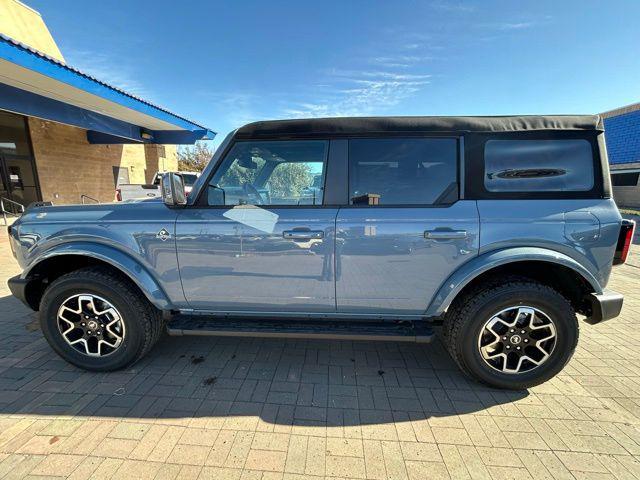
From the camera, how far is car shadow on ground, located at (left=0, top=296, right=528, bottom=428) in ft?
7.24

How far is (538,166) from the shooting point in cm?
227

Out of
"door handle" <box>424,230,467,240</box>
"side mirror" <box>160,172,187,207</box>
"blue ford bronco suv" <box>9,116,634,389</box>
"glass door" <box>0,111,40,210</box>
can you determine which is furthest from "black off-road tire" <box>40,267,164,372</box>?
"glass door" <box>0,111,40,210</box>

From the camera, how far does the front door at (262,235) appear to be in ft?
7.70

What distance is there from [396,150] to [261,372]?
2210 millimetres

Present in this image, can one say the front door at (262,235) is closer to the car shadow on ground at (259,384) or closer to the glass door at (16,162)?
the car shadow on ground at (259,384)

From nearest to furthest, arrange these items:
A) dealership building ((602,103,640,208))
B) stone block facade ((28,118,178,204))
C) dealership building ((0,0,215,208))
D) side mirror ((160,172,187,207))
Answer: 1. side mirror ((160,172,187,207))
2. dealership building ((0,0,215,208))
3. stone block facade ((28,118,178,204))
4. dealership building ((602,103,640,208))

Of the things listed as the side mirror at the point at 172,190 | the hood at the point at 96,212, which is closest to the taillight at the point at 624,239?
the side mirror at the point at 172,190

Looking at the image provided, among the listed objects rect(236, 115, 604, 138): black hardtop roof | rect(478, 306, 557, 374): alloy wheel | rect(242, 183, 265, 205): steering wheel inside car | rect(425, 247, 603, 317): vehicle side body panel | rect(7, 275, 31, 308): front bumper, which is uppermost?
rect(236, 115, 604, 138): black hardtop roof

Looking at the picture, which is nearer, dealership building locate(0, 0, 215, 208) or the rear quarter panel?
the rear quarter panel

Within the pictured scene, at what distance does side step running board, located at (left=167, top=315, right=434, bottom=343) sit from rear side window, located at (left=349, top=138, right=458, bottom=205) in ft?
3.31

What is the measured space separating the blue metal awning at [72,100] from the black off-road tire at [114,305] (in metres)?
6.07

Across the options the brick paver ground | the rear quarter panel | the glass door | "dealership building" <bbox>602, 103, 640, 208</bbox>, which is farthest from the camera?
"dealership building" <bbox>602, 103, 640, 208</bbox>

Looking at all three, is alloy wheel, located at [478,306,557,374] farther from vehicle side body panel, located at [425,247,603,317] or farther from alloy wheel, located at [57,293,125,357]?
alloy wheel, located at [57,293,125,357]

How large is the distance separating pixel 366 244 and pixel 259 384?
1.46 meters
